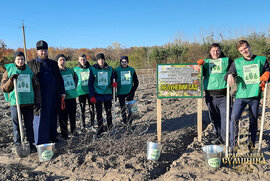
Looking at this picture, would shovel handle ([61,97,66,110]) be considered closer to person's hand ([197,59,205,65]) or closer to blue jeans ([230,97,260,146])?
person's hand ([197,59,205,65])

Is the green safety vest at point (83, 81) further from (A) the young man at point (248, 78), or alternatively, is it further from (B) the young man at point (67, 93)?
(A) the young man at point (248, 78)

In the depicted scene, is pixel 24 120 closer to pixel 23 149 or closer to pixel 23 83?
pixel 23 149

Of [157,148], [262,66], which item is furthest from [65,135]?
[262,66]

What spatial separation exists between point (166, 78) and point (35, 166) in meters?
2.70

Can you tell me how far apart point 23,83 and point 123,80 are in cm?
221

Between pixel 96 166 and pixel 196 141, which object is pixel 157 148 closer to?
pixel 96 166

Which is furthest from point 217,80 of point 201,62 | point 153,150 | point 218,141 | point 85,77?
point 85,77

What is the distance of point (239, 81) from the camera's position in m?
3.75

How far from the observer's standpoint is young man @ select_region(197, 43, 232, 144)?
4.14 meters

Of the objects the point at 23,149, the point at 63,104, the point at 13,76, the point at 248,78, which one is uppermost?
the point at 13,76

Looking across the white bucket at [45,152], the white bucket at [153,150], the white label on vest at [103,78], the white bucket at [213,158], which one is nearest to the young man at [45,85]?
the white bucket at [45,152]

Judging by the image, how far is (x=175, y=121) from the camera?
6.29 m

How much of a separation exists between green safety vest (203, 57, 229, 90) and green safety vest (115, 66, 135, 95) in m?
1.82

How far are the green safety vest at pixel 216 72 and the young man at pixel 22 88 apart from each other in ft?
10.1
